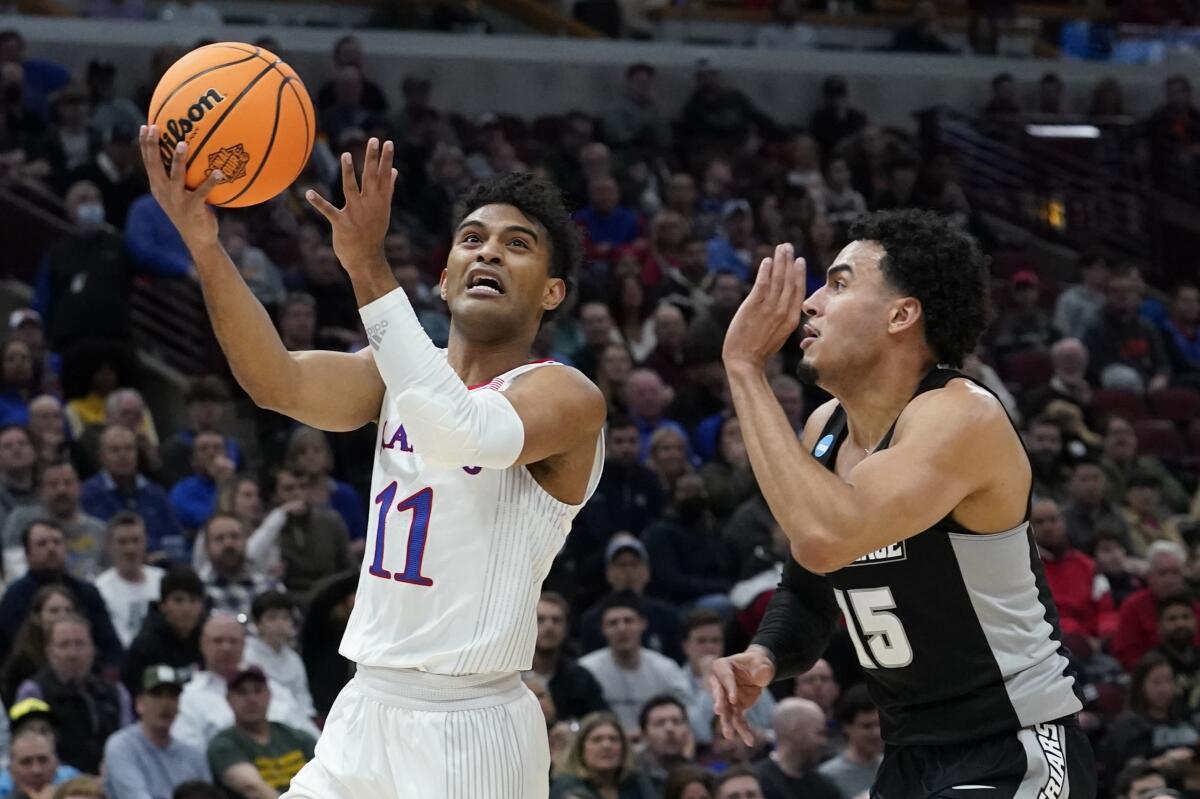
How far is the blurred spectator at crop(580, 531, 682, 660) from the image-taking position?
10.0 meters

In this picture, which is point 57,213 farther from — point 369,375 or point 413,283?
point 369,375

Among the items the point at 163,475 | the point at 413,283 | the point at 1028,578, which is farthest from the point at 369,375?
the point at 413,283

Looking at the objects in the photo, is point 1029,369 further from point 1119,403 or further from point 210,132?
point 210,132

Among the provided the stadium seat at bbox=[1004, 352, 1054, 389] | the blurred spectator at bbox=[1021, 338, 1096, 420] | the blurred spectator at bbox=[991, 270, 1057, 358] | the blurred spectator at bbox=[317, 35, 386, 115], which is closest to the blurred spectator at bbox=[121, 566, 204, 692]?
the blurred spectator at bbox=[1021, 338, 1096, 420]

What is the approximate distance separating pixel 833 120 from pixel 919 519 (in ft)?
43.5

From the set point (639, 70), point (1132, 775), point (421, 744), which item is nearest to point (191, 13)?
point (639, 70)

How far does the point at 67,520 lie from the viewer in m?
9.74

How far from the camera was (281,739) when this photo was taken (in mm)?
8469

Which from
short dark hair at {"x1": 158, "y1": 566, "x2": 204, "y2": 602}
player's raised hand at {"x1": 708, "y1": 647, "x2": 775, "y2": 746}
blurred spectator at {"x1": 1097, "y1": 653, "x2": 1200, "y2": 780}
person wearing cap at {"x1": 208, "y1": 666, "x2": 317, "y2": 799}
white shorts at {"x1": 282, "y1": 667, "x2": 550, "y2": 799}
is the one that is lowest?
blurred spectator at {"x1": 1097, "y1": 653, "x2": 1200, "y2": 780}

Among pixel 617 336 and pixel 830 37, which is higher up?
pixel 830 37

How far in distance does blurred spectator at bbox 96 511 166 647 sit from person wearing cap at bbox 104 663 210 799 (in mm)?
1103

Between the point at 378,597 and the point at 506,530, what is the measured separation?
349 mm

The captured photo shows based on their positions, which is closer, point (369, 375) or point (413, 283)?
point (369, 375)

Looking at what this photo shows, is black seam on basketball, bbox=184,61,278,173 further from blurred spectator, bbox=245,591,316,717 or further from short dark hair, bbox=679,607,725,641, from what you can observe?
short dark hair, bbox=679,607,725,641
